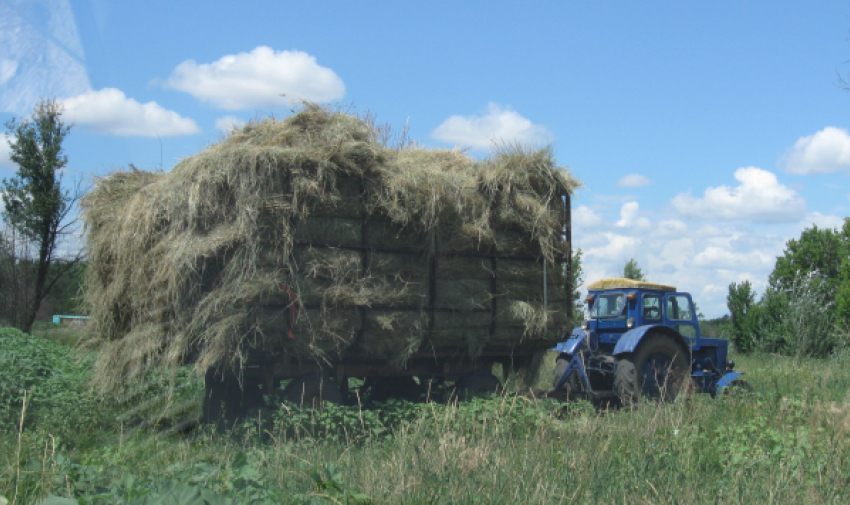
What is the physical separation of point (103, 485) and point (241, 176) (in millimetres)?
3193

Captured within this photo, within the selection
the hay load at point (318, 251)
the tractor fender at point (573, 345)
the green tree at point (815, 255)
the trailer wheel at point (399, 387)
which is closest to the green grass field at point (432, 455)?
the hay load at point (318, 251)

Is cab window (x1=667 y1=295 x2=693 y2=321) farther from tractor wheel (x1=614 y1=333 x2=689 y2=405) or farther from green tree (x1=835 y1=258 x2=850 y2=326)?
green tree (x1=835 y1=258 x2=850 y2=326)

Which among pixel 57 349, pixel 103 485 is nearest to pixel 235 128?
pixel 103 485

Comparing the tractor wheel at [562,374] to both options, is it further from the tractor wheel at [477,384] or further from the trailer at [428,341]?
the tractor wheel at [477,384]

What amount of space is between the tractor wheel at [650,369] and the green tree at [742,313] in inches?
634

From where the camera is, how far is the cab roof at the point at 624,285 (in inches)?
453

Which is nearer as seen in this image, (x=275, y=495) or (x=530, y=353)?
(x=275, y=495)

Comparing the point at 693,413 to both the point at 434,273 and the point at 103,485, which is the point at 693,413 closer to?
the point at 434,273

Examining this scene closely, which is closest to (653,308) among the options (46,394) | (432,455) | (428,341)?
(428,341)

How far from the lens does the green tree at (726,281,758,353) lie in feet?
83.1

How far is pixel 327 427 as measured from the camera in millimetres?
6531

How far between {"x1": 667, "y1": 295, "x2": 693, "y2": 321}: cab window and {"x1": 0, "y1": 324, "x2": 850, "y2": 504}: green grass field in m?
3.62

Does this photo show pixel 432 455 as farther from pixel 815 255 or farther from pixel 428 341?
pixel 815 255

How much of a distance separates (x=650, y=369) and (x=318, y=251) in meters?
6.15
